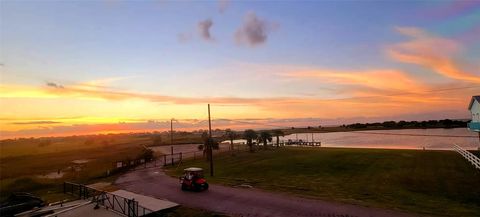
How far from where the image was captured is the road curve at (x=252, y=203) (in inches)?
869

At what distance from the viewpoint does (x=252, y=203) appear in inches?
1009

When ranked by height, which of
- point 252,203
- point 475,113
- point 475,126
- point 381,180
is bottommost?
point 252,203

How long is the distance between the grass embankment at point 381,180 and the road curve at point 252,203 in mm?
2086

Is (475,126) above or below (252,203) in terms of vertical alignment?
above

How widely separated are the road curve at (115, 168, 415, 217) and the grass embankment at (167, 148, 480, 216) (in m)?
2.09

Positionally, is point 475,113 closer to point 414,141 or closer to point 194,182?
point 194,182

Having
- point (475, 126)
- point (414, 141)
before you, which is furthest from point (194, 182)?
point (414, 141)

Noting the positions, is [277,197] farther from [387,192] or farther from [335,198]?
[387,192]

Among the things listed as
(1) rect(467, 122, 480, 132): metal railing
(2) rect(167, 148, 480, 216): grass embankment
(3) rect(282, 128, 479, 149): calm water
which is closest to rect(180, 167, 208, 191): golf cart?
(2) rect(167, 148, 480, 216): grass embankment

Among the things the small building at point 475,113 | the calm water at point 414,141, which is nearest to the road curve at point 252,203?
the small building at point 475,113

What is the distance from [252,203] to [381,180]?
16103mm

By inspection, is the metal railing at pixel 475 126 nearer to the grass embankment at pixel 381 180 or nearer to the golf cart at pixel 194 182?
the grass embankment at pixel 381 180

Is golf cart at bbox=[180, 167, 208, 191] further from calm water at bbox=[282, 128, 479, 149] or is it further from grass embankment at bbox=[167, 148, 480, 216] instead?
calm water at bbox=[282, 128, 479, 149]

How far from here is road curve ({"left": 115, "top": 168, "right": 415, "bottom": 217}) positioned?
22.1 metres
